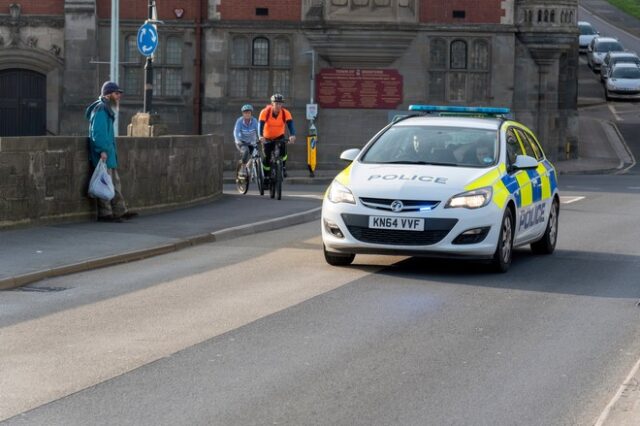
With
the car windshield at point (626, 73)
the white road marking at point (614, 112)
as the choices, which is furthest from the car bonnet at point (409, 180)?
the car windshield at point (626, 73)

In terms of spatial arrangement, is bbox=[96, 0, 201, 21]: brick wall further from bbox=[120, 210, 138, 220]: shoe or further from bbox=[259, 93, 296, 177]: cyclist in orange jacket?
bbox=[120, 210, 138, 220]: shoe

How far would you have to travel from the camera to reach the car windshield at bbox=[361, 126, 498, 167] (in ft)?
46.1

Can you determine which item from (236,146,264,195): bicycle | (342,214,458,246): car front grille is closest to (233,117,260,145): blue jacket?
(236,146,264,195): bicycle

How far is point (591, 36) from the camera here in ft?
231

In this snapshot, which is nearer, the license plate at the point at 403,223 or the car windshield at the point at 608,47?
the license plate at the point at 403,223

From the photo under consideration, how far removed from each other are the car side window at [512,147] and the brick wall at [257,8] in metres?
23.0

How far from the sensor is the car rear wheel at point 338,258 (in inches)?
541

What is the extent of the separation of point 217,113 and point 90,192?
20500 millimetres

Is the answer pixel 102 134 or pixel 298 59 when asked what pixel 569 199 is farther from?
pixel 298 59

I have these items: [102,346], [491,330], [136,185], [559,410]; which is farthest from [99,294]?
[136,185]

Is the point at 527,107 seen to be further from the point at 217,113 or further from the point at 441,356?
the point at 441,356

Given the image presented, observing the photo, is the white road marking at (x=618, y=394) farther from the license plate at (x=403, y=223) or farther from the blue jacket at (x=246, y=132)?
the blue jacket at (x=246, y=132)

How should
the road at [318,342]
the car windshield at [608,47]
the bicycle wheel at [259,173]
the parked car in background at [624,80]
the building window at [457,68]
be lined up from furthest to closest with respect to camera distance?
the car windshield at [608,47], the parked car in background at [624,80], the building window at [457,68], the bicycle wheel at [259,173], the road at [318,342]

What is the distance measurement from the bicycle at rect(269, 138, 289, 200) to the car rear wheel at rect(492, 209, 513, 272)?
9.50 meters
